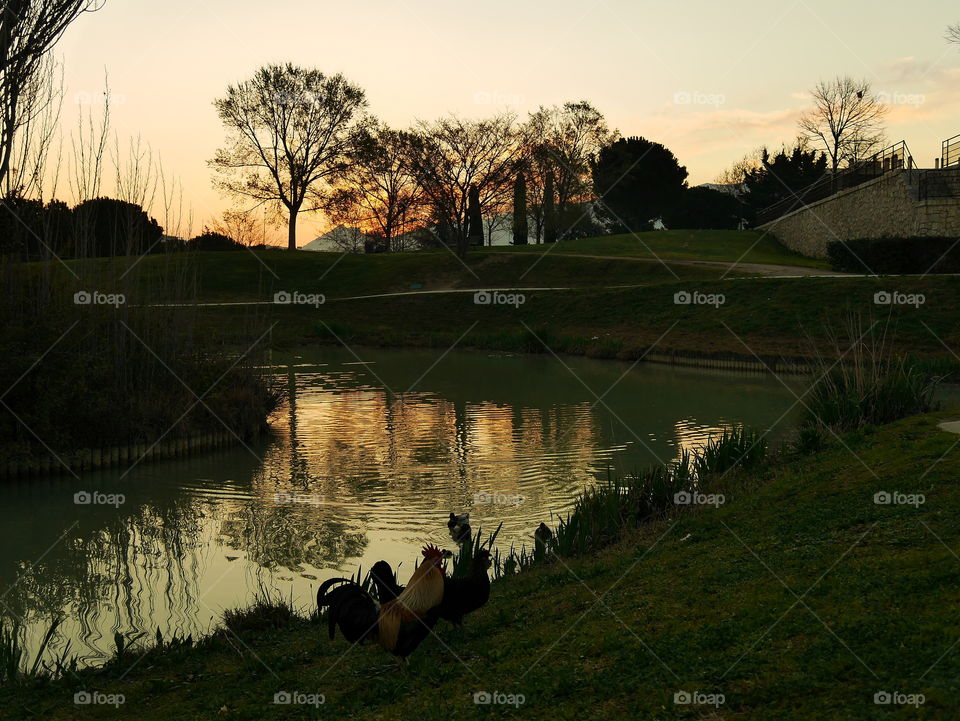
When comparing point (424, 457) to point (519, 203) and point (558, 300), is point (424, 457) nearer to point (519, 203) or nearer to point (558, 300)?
point (558, 300)

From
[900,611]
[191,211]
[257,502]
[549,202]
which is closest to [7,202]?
[191,211]

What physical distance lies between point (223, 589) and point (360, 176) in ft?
198

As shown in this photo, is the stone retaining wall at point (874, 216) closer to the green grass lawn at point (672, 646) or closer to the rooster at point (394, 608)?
the green grass lawn at point (672, 646)

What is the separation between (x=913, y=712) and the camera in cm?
523

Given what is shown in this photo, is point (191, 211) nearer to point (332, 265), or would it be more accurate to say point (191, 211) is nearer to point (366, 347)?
point (366, 347)

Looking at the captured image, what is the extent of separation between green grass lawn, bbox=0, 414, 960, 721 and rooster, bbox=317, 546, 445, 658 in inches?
11.6
